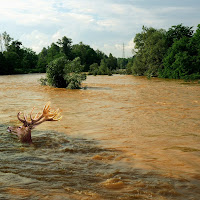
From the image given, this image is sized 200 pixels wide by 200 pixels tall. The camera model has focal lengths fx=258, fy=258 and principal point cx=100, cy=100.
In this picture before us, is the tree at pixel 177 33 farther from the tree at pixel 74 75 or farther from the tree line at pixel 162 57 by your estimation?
the tree at pixel 74 75

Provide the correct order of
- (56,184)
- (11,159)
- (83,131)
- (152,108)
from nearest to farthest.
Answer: (56,184) → (11,159) → (83,131) → (152,108)

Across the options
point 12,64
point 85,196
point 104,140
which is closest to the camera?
point 85,196

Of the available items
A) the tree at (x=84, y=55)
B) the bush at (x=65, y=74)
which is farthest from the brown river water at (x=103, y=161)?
the tree at (x=84, y=55)

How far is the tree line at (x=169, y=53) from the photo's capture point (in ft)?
127

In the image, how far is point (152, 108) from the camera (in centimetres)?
1259

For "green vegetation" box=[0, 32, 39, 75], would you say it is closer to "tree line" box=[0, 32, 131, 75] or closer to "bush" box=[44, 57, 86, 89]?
"tree line" box=[0, 32, 131, 75]

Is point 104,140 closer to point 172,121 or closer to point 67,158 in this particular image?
point 67,158

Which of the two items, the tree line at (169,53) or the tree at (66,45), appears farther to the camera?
the tree at (66,45)

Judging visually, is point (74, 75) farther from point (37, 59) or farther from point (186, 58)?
point (37, 59)

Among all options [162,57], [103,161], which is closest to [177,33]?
[162,57]

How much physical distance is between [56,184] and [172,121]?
6.55 meters

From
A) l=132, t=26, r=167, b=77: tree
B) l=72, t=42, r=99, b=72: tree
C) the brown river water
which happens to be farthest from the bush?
l=72, t=42, r=99, b=72: tree

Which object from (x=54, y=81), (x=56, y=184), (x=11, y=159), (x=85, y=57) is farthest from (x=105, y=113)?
(x=85, y=57)

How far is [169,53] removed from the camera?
4288 centimetres
